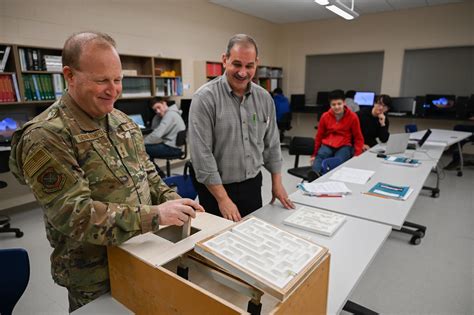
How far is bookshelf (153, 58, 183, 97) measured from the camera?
5.08m

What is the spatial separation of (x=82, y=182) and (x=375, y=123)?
379cm

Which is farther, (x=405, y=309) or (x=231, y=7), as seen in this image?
(x=231, y=7)

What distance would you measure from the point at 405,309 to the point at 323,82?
6628 millimetres

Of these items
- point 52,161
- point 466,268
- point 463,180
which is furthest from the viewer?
point 463,180

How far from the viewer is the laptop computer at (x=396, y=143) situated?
3.12 m

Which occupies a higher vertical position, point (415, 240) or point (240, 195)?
point (240, 195)

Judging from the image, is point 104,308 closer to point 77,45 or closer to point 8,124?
point 77,45

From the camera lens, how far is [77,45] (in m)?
0.82

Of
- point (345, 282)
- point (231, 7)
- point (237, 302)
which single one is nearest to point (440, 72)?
point (231, 7)

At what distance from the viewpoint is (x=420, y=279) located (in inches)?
89.9

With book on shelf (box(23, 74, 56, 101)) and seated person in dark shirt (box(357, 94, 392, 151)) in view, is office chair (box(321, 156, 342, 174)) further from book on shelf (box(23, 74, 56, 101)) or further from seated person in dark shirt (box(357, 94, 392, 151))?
book on shelf (box(23, 74, 56, 101))

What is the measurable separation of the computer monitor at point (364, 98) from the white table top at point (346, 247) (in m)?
5.84

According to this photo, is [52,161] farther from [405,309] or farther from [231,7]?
[231,7]

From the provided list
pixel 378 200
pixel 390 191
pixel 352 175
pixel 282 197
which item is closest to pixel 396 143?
pixel 352 175
